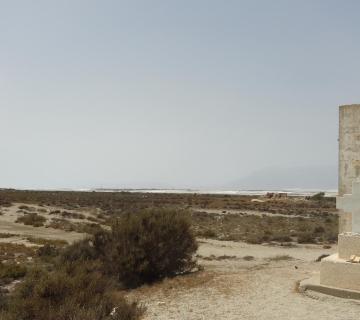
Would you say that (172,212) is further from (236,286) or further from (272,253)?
(272,253)

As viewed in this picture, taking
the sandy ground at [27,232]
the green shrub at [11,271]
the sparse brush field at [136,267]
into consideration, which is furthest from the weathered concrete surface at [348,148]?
the sandy ground at [27,232]

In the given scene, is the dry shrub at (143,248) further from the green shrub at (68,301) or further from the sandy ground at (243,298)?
the green shrub at (68,301)

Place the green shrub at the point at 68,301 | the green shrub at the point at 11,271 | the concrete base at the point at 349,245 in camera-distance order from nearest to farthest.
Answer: the green shrub at the point at 68,301, the concrete base at the point at 349,245, the green shrub at the point at 11,271

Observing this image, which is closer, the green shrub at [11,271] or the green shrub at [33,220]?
the green shrub at [11,271]

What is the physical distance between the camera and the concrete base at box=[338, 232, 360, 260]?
9.51m

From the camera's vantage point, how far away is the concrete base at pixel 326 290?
905 cm

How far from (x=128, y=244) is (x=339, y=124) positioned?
6.51m

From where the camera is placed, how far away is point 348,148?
35.2 ft

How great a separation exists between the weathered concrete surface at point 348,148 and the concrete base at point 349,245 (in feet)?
3.61

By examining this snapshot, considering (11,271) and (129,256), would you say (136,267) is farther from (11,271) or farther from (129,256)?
(11,271)

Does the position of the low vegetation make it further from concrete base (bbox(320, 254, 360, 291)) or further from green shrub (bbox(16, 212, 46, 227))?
green shrub (bbox(16, 212, 46, 227))

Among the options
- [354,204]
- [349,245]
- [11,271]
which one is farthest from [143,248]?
[354,204]

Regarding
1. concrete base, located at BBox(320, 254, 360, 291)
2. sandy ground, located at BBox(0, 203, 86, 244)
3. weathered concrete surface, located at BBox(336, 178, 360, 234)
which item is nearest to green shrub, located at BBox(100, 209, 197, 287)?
concrete base, located at BBox(320, 254, 360, 291)

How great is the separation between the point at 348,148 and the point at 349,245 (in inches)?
96.1
